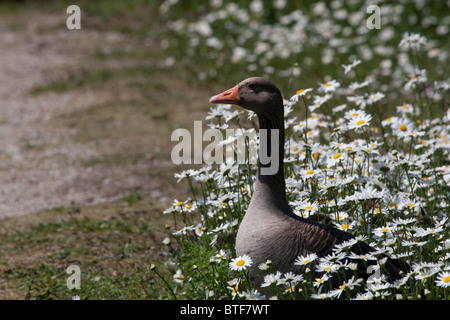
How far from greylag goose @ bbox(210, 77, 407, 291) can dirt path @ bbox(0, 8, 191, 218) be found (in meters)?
3.32

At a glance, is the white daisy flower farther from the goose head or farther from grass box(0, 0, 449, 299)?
the goose head

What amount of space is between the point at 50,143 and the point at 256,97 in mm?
5898

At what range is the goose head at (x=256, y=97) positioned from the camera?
3770 mm

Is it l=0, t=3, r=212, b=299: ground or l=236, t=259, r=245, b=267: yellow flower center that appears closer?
l=236, t=259, r=245, b=267: yellow flower center

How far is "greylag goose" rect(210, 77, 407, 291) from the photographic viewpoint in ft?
11.4

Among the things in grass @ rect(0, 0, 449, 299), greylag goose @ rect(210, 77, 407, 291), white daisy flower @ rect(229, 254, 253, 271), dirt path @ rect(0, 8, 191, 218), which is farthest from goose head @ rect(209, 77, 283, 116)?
dirt path @ rect(0, 8, 191, 218)

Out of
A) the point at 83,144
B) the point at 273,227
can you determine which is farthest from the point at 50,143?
the point at 273,227

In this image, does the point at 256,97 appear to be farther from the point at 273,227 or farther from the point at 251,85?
the point at 273,227

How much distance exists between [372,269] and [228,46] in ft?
30.6

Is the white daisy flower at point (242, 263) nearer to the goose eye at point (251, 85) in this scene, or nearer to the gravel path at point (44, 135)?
the goose eye at point (251, 85)

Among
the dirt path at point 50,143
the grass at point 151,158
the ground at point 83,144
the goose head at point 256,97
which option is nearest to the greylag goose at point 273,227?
the goose head at point 256,97

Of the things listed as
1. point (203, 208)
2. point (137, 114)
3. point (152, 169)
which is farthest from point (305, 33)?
point (203, 208)

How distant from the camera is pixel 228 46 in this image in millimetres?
12273

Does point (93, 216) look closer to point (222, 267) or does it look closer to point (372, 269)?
point (222, 267)
